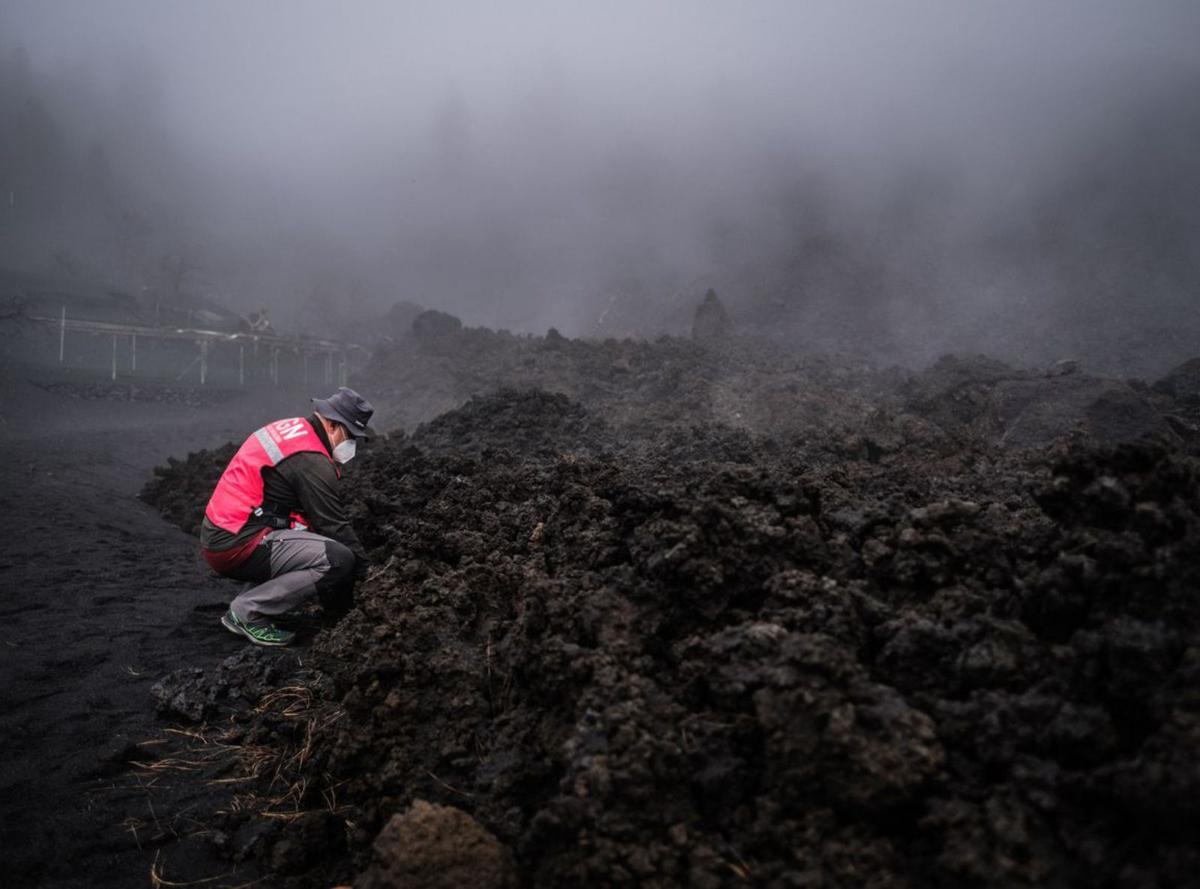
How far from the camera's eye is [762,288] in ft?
101

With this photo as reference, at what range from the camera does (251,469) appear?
12.8 feet

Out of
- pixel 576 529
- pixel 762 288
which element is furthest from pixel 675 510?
pixel 762 288

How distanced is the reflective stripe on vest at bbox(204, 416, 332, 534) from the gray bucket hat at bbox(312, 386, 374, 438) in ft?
0.61

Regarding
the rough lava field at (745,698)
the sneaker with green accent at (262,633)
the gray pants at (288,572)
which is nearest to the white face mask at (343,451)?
the gray pants at (288,572)

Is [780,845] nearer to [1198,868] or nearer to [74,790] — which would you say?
[1198,868]

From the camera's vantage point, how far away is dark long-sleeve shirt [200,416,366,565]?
389cm

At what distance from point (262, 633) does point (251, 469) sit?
1.02 m

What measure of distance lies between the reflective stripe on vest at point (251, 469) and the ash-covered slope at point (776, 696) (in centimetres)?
97

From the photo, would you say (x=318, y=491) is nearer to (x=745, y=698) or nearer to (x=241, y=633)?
(x=241, y=633)

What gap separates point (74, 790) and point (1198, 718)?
12.1 feet

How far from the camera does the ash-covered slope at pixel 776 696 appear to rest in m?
1.46

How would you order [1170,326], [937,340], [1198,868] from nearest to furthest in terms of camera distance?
[1198,868] < [1170,326] < [937,340]

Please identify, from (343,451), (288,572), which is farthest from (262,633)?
(343,451)

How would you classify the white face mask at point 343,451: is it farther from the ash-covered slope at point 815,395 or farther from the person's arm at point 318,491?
the ash-covered slope at point 815,395
